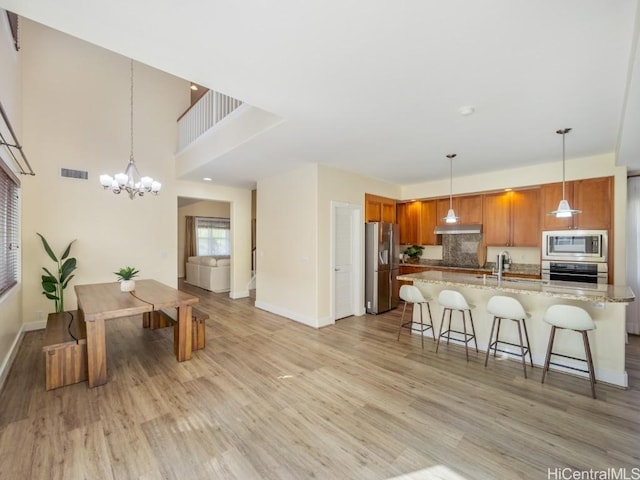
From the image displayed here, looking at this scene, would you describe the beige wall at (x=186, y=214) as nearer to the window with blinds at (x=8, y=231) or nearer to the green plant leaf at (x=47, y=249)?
the green plant leaf at (x=47, y=249)

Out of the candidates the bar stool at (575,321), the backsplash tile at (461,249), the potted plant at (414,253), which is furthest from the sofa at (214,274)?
the bar stool at (575,321)

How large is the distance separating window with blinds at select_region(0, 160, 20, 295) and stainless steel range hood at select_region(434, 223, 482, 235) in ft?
21.9

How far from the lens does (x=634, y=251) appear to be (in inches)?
165

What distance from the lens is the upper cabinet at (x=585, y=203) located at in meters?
3.87

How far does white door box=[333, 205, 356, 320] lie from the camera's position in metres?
4.90

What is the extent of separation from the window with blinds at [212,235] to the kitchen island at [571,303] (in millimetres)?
8385

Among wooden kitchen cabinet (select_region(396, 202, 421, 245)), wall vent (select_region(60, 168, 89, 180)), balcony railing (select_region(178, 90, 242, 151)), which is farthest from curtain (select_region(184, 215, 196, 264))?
wooden kitchen cabinet (select_region(396, 202, 421, 245))

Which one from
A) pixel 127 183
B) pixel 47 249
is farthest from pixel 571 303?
pixel 47 249

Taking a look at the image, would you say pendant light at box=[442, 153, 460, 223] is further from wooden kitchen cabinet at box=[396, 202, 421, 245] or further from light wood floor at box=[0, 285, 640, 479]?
light wood floor at box=[0, 285, 640, 479]

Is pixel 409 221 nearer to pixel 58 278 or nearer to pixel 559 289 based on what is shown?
pixel 559 289

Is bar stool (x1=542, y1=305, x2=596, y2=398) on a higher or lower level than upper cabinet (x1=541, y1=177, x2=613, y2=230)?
lower

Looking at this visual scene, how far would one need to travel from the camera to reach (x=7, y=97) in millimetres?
3311

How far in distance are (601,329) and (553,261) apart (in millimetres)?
1660

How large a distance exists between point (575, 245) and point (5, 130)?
748 centimetres
